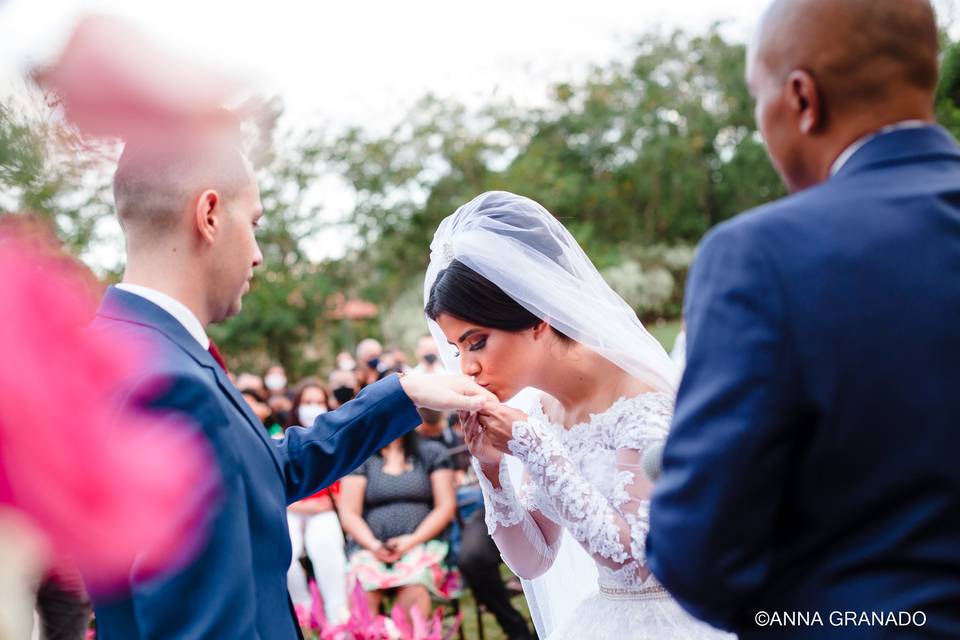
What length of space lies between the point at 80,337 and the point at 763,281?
3.65ft

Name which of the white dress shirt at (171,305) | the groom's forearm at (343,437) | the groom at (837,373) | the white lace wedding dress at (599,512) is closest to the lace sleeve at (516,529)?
the white lace wedding dress at (599,512)

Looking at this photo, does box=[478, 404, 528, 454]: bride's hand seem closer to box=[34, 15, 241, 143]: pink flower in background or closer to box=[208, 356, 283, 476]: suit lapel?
box=[208, 356, 283, 476]: suit lapel

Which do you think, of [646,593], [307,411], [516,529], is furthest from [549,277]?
[307,411]

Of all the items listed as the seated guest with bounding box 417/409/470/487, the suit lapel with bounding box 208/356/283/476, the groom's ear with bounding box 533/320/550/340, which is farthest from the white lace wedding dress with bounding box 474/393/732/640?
the seated guest with bounding box 417/409/470/487

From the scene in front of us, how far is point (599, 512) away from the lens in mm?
2699

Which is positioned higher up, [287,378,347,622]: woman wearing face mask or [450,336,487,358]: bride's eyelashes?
[450,336,487,358]: bride's eyelashes

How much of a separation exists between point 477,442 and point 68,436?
2.59 m

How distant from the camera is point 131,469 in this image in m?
0.45

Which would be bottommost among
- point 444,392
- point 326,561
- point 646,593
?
point 326,561

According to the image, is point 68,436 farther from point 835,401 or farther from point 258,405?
point 258,405

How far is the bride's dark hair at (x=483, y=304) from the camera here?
316 centimetres

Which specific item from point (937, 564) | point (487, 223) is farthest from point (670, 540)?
point (487, 223)

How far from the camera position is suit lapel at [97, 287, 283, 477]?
1727 mm

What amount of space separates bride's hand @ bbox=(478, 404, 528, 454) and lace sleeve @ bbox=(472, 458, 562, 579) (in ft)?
1.03
